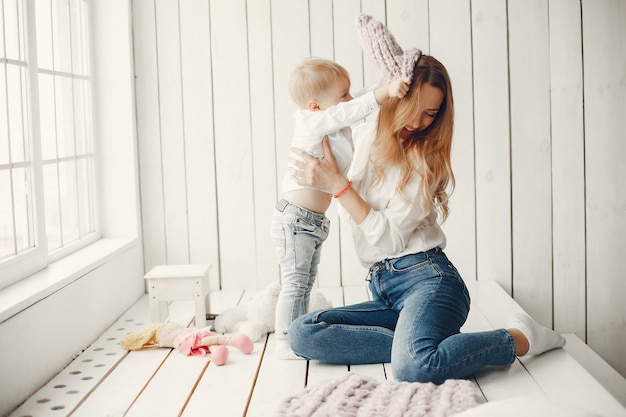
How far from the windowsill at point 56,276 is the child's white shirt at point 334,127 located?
2.65 ft

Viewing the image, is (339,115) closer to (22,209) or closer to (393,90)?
(393,90)

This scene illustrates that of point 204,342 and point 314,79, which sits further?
point 204,342

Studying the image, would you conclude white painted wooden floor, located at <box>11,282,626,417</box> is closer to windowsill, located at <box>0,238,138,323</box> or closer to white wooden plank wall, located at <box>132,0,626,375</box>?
windowsill, located at <box>0,238,138,323</box>

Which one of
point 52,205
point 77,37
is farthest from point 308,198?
point 77,37

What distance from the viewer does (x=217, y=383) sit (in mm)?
2178

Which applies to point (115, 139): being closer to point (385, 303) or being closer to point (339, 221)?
point (339, 221)

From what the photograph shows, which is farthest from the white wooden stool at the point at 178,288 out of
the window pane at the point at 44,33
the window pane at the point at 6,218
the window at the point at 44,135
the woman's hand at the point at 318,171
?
the window pane at the point at 44,33

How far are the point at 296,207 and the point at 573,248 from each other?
1662 millimetres

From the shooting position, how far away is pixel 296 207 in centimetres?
234

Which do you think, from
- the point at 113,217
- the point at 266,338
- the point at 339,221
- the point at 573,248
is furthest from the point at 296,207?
the point at 573,248

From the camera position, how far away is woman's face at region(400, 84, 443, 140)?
2.25 meters

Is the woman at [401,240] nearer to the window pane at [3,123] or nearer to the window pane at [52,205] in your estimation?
the window pane at [3,123]

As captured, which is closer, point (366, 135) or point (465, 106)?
point (366, 135)

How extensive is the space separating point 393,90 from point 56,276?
50.2 inches
